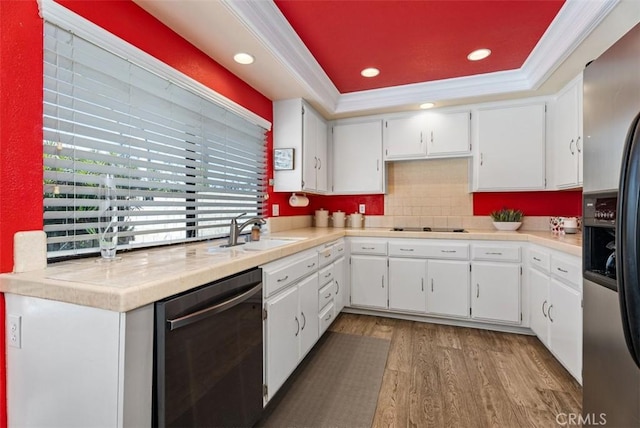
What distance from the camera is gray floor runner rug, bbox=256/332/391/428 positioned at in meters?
1.62

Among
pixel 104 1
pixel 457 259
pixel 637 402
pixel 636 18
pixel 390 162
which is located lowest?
pixel 637 402

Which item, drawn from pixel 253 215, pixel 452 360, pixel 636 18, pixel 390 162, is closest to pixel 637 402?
pixel 452 360

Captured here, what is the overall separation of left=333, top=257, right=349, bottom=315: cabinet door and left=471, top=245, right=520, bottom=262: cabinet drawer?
4.12 ft

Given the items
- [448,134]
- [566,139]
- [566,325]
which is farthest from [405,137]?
→ [566,325]

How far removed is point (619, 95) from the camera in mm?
1016

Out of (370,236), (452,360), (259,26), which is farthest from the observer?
(370,236)

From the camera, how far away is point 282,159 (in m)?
2.84

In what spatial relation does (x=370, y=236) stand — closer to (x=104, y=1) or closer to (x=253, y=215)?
(x=253, y=215)

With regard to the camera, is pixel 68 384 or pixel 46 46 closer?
pixel 68 384

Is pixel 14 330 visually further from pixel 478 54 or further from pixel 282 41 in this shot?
pixel 478 54

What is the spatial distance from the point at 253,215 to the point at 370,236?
1229 mm

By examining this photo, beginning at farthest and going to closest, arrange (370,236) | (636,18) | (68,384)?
1. (370,236)
2. (636,18)
3. (68,384)

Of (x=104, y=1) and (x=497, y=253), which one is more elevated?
(x=104, y=1)

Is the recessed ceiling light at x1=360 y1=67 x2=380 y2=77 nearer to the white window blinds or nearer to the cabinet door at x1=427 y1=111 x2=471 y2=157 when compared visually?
the cabinet door at x1=427 y1=111 x2=471 y2=157
